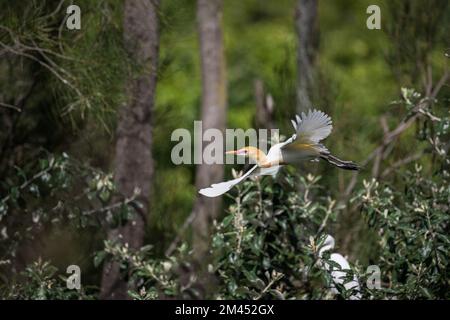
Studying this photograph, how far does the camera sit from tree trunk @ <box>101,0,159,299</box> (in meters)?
4.26

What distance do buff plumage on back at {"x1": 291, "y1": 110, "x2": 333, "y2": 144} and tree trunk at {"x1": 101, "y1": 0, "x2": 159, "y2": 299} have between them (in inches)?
61.5

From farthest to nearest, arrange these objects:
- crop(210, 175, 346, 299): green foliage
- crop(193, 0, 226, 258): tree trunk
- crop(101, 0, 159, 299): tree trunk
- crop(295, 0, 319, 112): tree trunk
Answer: crop(193, 0, 226, 258): tree trunk
crop(295, 0, 319, 112): tree trunk
crop(101, 0, 159, 299): tree trunk
crop(210, 175, 346, 299): green foliage

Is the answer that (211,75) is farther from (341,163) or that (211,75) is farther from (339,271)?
(341,163)

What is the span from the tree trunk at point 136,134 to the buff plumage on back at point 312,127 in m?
1.56

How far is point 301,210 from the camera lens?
364 cm

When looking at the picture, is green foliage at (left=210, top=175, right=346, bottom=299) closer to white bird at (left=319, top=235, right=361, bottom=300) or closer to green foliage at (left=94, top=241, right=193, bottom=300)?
white bird at (left=319, top=235, right=361, bottom=300)

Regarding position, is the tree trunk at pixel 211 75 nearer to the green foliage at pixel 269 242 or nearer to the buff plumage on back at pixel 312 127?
the green foliage at pixel 269 242

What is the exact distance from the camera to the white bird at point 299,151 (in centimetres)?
277

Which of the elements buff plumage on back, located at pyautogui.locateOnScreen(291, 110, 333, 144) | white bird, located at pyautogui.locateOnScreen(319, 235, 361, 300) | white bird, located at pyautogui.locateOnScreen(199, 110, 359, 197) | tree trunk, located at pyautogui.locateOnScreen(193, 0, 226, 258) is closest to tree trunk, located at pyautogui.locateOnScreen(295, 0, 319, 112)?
tree trunk, located at pyautogui.locateOnScreen(193, 0, 226, 258)

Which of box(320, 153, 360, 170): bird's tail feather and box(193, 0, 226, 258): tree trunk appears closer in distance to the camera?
box(320, 153, 360, 170): bird's tail feather

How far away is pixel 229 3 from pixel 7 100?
696 cm
